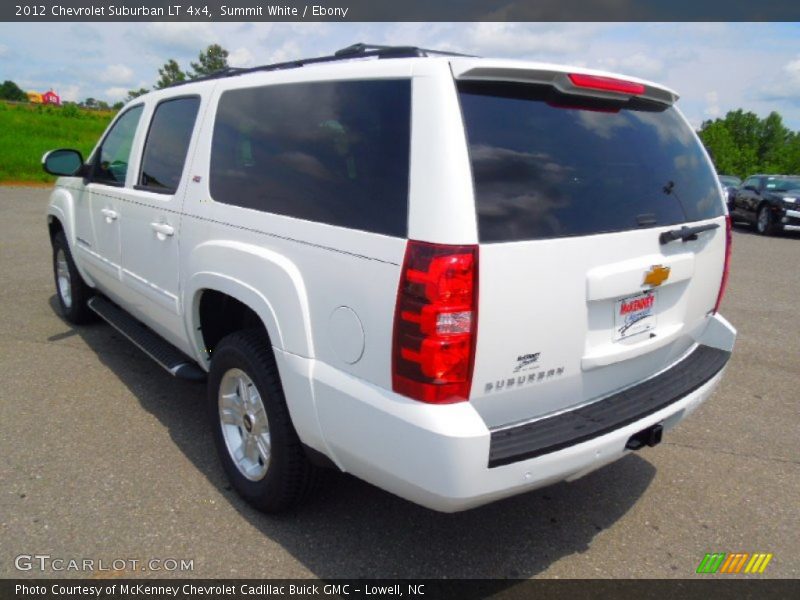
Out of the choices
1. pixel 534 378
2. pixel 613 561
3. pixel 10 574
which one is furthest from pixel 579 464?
pixel 10 574

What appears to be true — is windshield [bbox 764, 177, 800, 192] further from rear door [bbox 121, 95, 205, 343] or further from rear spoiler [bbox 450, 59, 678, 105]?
rear door [bbox 121, 95, 205, 343]

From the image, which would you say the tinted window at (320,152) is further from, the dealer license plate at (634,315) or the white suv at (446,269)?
the dealer license plate at (634,315)

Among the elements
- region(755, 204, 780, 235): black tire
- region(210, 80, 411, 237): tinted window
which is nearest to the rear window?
region(210, 80, 411, 237): tinted window

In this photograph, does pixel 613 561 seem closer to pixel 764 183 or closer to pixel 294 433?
pixel 294 433

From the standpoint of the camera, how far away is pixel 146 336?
405cm

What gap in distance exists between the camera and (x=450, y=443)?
6.44ft

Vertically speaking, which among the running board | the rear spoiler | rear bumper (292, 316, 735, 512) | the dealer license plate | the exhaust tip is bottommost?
the running board

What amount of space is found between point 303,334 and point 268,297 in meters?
0.29

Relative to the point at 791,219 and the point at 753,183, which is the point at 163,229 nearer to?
the point at 791,219

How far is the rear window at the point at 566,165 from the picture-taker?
2100 mm

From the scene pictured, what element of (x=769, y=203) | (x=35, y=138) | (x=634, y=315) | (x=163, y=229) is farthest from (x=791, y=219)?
(x=35, y=138)

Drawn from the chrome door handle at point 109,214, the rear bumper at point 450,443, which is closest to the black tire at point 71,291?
the chrome door handle at point 109,214

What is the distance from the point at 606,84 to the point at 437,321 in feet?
3.97

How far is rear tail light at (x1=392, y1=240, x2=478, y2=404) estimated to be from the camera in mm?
1960
